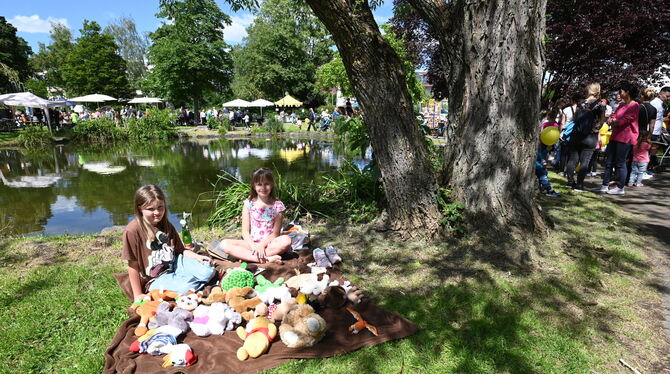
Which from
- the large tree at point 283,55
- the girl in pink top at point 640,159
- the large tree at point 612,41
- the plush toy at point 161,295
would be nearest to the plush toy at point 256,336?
the plush toy at point 161,295

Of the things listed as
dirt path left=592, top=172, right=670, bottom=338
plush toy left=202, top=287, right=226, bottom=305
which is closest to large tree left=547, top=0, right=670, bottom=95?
dirt path left=592, top=172, right=670, bottom=338

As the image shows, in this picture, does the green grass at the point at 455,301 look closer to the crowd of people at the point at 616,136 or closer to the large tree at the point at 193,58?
the crowd of people at the point at 616,136

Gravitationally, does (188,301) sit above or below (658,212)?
below

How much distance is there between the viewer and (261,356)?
241cm

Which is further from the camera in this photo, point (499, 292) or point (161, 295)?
point (499, 292)

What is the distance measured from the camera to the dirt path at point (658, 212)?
3.37 meters

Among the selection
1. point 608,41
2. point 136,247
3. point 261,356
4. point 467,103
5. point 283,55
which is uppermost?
point 283,55

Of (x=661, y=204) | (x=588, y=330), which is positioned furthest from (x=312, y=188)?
(x=661, y=204)

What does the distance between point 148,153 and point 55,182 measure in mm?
5794

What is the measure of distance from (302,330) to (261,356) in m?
0.32

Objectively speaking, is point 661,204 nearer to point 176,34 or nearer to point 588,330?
point 588,330

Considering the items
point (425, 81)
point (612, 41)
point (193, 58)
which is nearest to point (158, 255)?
point (612, 41)

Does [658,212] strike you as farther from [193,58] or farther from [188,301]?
[193,58]

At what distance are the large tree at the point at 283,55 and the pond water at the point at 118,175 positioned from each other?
22.4 metres
